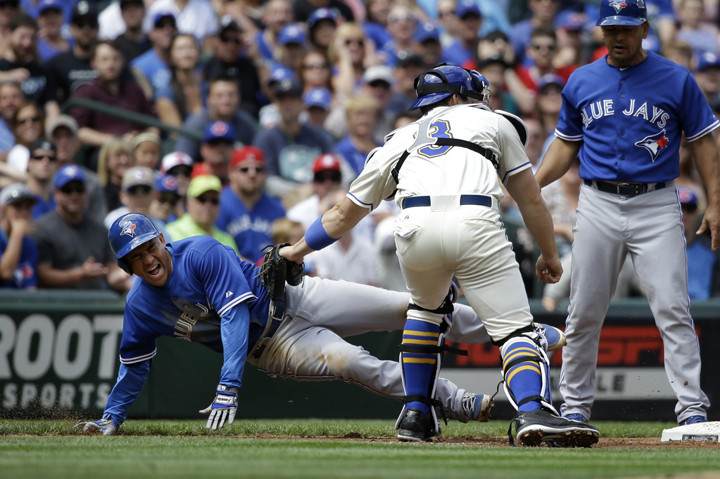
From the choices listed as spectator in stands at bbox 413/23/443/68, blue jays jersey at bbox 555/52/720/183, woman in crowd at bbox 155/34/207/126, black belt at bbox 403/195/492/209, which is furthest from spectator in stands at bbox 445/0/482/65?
black belt at bbox 403/195/492/209

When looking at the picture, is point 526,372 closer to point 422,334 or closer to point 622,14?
point 422,334

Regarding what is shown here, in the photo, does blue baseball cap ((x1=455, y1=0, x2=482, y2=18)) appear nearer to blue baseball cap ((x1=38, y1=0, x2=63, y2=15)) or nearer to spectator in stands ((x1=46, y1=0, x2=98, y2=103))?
spectator in stands ((x1=46, y1=0, x2=98, y2=103))

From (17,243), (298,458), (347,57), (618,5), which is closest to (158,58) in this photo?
(347,57)

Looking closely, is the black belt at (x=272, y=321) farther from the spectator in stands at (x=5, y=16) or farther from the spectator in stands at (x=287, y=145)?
the spectator in stands at (x=5, y=16)

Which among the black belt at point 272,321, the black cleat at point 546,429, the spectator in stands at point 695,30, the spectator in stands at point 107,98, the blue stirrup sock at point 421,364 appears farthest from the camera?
the spectator in stands at point 695,30

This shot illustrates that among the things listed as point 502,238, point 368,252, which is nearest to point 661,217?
point 502,238

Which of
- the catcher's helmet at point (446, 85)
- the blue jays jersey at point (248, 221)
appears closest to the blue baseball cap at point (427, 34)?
the blue jays jersey at point (248, 221)
